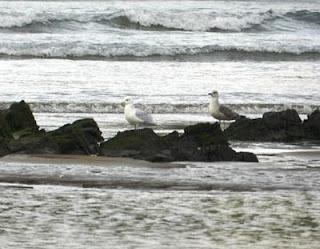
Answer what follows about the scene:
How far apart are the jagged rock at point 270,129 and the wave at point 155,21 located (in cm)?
2520

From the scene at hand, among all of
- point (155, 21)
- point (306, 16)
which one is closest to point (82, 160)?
point (155, 21)

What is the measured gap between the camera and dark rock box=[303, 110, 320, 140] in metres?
14.4

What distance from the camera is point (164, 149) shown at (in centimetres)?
1180

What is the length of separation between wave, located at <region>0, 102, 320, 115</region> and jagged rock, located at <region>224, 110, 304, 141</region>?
3897 mm

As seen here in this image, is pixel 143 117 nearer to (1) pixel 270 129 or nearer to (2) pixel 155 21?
(1) pixel 270 129

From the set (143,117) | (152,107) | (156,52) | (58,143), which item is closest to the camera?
(58,143)

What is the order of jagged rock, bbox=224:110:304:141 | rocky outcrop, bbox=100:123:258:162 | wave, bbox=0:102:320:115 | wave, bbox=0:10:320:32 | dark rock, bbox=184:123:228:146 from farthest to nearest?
wave, bbox=0:10:320:32 < wave, bbox=0:102:320:115 < jagged rock, bbox=224:110:304:141 < dark rock, bbox=184:123:228:146 < rocky outcrop, bbox=100:123:258:162

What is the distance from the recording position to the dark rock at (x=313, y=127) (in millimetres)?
14412

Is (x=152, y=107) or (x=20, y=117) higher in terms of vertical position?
(x=20, y=117)

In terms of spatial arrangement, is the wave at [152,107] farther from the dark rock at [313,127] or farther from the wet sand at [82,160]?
the wet sand at [82,160]

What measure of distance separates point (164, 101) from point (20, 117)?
569 cm

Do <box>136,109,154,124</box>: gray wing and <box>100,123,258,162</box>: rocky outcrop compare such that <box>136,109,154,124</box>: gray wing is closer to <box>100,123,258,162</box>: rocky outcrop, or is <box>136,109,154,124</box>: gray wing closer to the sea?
the sea

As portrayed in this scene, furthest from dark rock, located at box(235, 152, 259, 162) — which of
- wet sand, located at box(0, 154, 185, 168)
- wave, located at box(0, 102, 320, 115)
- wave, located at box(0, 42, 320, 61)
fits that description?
wave, located at box(0, 42, 320, 61)

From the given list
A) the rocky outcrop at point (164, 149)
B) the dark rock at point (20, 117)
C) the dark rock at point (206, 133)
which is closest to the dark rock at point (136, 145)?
the rocky outcrop at point (164, 149)
